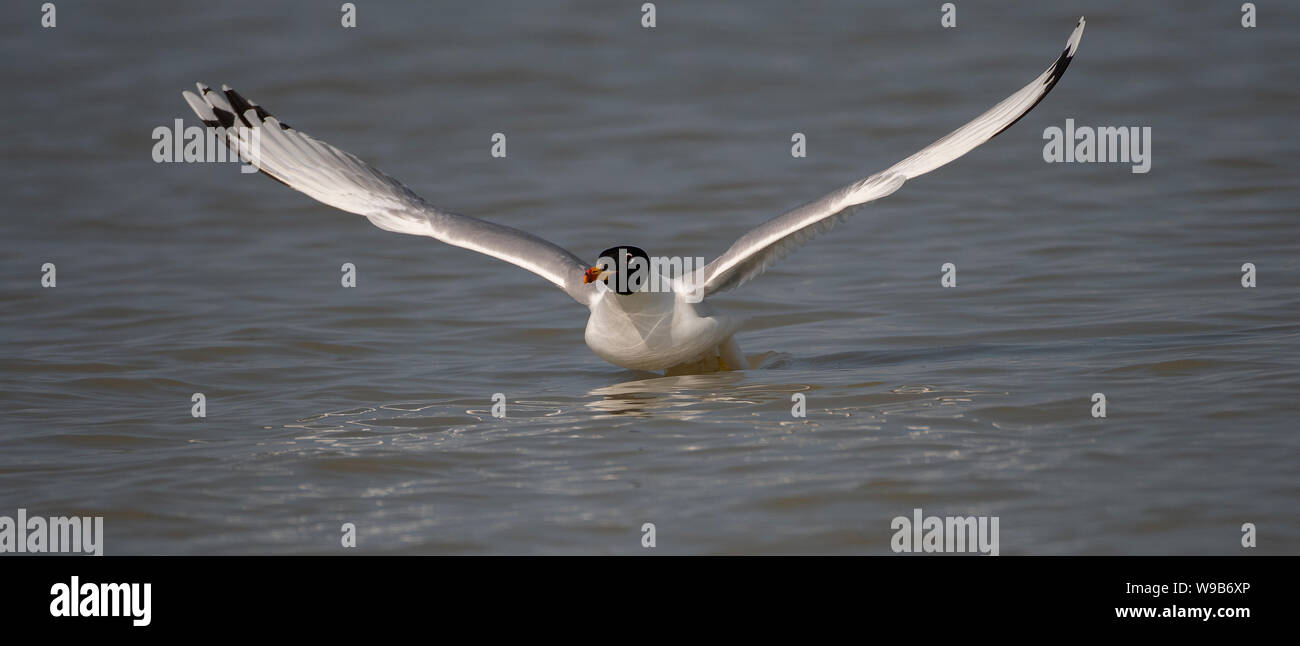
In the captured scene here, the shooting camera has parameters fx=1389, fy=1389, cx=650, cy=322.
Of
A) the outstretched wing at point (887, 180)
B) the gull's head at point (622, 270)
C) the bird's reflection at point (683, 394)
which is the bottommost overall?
the bird's reflection at point (683, 394)

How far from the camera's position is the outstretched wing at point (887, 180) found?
6.91m

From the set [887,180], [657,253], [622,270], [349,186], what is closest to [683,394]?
[622,270]

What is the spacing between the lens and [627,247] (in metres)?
8.02

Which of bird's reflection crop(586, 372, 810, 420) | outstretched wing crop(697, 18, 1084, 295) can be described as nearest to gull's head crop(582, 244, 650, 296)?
outstretched wing crop(697, 18, 1084, 295)

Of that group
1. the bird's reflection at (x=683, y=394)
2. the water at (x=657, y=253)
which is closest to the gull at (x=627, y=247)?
the bird's reflection at (x=683, y=394)

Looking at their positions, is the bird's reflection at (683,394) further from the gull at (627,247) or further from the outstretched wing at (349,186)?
the outstretched wing at (349,186)

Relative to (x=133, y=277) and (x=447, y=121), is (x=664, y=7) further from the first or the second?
(x=133, y=277)

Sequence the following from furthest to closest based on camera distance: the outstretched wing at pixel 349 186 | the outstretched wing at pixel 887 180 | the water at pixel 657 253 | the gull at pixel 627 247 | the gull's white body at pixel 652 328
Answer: the outstretched wing at pixel 349 186 < the gull's white body at pixel 652 328 < the gull at pixel 627 247 < the outstretched wing at pixel 887 180 < the water at pixel 657 253

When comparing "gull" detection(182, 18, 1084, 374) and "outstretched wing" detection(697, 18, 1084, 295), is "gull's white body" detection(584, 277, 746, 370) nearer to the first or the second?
"gull" detection(182, 18, 1084, 374)

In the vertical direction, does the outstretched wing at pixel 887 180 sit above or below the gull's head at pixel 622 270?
above

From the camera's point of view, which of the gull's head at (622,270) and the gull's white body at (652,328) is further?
the gull's white body at (652,328)

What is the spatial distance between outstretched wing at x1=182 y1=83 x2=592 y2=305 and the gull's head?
77cm

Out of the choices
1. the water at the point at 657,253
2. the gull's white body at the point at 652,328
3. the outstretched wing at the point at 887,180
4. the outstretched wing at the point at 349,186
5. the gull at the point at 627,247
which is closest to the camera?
the water at the point at 657,253
